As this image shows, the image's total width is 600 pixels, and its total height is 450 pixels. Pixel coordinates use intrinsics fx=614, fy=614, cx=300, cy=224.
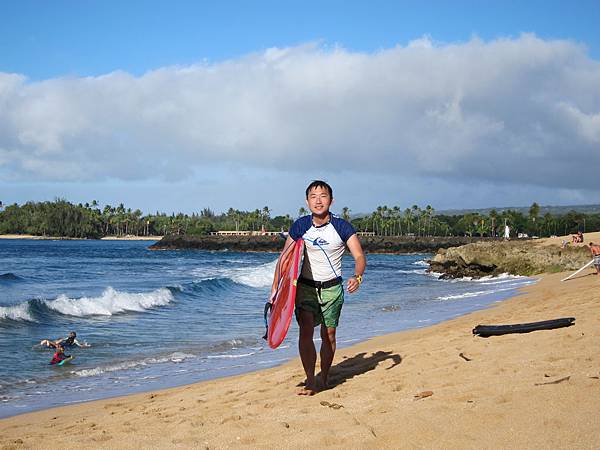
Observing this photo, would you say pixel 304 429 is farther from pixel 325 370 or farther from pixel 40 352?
pixel 40 352

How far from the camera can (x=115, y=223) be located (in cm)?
19150

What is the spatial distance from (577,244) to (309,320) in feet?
91.5

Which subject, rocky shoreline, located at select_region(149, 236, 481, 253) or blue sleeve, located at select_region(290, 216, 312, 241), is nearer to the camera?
blue sleeve, located at select_region(290, 216, 312, 241)

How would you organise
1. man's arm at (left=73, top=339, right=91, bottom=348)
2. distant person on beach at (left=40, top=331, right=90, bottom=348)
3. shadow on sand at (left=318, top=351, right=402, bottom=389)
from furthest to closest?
man's arm at (left=73, top=339, right=91, bottom=348) → distant person on beach at (left=40, top=331, right=90, bottom=348) → shadow on sand at (left=318, top=351, right=402, bottom=389)

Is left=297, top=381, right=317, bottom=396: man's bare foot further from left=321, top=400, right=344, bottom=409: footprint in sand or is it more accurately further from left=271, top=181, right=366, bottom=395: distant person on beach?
left=321, top=400, right=344, bottom=409: footprint in sand

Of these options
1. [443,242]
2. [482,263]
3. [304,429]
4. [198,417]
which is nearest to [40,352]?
[198,417]

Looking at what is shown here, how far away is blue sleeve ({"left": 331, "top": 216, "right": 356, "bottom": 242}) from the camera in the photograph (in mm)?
5559

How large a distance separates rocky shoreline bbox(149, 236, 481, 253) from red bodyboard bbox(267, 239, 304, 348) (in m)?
97.8

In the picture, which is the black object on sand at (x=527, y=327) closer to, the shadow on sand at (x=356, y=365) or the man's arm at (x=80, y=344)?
the shadow on sand at (x=356, y=365)

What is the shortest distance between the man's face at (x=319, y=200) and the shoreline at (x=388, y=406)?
163 cm

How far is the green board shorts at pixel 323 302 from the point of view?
18.3ft

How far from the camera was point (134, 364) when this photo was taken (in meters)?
9.59

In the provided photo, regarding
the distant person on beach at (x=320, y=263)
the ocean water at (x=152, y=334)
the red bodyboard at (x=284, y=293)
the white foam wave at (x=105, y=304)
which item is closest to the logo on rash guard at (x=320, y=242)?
the distant person on beach at (x=320, y=263)

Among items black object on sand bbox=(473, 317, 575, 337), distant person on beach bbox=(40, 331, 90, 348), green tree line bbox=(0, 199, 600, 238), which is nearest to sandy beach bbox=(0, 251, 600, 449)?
black object on sand bbox=(473, 317, 575, 337)
